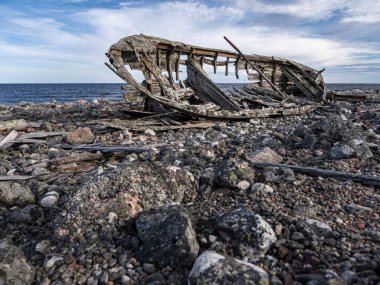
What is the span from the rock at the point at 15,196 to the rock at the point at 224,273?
2.48 meters

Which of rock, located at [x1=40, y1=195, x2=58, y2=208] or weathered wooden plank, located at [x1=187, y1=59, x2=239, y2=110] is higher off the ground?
weathered wooden plank, located at [x1=187, y1=59, x2=239, y2=110]

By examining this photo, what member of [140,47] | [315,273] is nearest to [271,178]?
[315,273]

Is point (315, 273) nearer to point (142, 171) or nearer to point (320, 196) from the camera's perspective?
point (320, 196)

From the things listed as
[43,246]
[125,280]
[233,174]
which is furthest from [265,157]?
[43,246]

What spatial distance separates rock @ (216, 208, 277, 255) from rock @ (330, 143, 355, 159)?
2803 mm

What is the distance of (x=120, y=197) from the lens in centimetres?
295

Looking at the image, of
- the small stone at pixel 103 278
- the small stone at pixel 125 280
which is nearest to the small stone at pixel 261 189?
the small stone at pixel 125 280

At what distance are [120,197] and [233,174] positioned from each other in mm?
1408

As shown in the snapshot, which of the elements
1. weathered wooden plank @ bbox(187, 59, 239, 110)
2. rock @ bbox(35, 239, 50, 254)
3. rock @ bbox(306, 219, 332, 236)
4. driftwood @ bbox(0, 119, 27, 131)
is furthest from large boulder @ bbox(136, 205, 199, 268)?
weathered wooden plank @ bbox(187, 59, 239, 110)

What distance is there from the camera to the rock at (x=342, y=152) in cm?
468

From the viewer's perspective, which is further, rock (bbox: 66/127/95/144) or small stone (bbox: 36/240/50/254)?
rock (bbox: 66/127/95/144)

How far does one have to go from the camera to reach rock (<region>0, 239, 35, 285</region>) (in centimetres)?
214

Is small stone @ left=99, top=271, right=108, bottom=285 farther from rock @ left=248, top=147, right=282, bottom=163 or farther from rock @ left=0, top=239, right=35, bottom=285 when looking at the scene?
rock @ left=248, top=147, right=282, bottom=163

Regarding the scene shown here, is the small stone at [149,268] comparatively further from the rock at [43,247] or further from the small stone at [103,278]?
the rock at [43,247]
